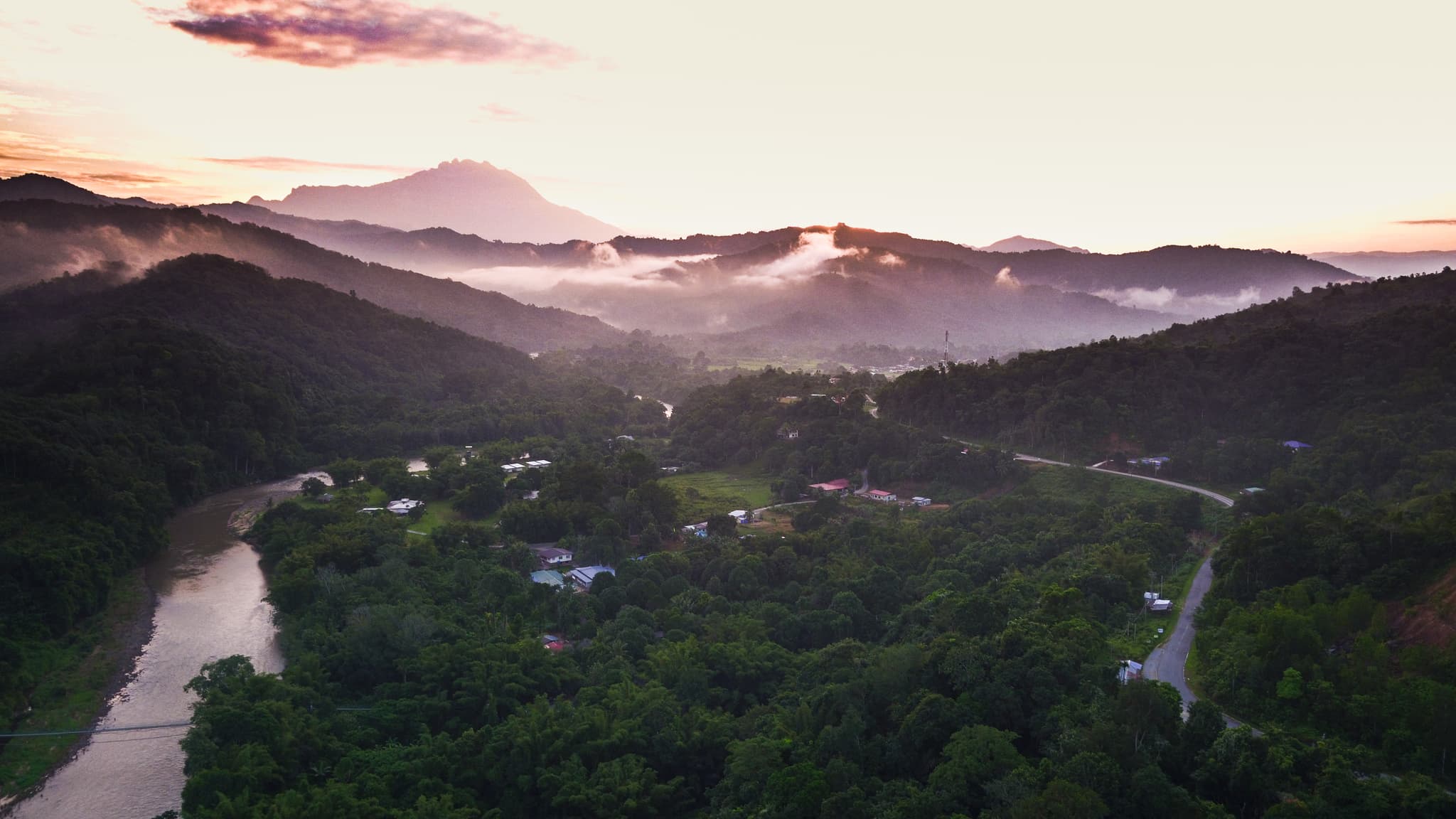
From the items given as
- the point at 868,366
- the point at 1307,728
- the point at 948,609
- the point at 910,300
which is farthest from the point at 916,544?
the point at 910,300

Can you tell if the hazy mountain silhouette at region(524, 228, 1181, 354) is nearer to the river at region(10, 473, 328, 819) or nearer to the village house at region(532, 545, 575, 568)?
the village house at region(532, 545, 575, 568)

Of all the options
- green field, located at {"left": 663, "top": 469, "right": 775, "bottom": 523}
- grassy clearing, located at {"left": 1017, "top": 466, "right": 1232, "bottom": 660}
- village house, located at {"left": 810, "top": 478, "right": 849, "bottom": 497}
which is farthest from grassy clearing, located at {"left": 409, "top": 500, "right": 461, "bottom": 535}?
grassy clearing, located at {"left": 1017, "top": 466, "right": 1232, "bottom": 660}

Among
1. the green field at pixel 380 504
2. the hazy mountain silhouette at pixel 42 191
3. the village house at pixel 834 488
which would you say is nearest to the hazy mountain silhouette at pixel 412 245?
the hazy mountain silhouette at pixel 42 191

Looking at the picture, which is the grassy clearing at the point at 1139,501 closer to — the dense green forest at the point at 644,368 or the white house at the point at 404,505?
the white house at the point at 404,505

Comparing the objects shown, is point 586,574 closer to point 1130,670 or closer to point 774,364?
point 1130,670

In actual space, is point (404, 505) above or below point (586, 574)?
below

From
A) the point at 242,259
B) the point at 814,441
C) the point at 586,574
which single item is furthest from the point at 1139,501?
the point at 242,259
